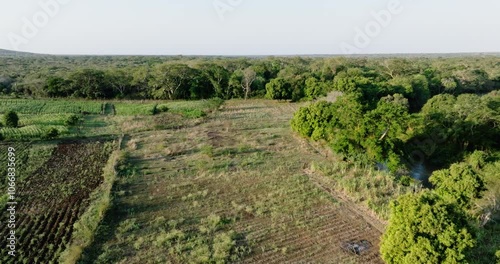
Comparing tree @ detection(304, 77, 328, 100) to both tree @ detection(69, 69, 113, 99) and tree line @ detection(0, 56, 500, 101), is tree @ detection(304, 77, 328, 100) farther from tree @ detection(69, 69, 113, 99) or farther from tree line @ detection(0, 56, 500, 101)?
tree @ detection(69, 69, 113, 99)

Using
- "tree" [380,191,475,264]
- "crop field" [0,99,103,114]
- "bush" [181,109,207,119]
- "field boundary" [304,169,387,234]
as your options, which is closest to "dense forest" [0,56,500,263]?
"tree" [380,191,475,264]

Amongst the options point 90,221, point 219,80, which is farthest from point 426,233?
point 219,80

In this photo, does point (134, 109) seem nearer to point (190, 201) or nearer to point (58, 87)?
point (58, 87)

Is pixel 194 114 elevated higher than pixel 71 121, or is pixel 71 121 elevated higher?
pixel 71 121

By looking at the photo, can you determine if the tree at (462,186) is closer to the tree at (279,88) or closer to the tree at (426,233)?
the tree at (426,233)

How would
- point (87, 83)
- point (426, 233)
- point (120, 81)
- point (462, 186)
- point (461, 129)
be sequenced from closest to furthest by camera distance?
1. point (426, 233)
2. point (462, 186)
3. point (461, 129)
4. point (87, 83)
5. point (120, 81)
